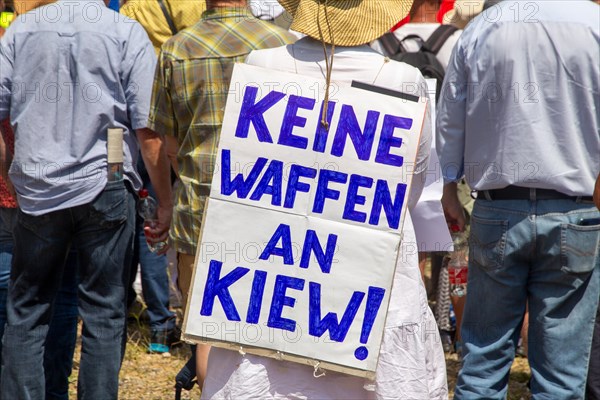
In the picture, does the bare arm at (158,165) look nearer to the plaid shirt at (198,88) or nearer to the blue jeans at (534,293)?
the plaid shirt at (198,88)

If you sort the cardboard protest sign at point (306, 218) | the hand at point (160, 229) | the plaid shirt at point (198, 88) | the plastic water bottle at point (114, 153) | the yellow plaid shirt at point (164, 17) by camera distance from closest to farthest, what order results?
the cardboard protest sign at point (306, 218) → the plaid shirt at point (198, 88) → the plastic water bottle at point (114, 153) → the hand at point (160, 229) → the yellow plaid shirt at point (164, 17)

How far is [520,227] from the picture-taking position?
11.3 feet

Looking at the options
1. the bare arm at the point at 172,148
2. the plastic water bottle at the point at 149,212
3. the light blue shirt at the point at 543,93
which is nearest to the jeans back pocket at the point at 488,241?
the light blue shirt at the point at 543,93

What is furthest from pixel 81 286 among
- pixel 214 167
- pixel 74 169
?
pixel 214 167

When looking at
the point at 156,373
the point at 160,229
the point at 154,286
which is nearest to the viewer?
the point at 160,229

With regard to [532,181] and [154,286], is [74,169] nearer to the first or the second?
[532,181]

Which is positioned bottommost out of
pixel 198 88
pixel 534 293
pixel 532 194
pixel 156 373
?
pixel 156 373

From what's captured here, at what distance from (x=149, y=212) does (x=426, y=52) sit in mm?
1676

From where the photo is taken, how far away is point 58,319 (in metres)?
4.19

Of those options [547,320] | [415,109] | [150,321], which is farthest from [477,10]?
[415,109]

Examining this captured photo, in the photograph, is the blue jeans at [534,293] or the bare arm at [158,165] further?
the bare arm at [158,165]

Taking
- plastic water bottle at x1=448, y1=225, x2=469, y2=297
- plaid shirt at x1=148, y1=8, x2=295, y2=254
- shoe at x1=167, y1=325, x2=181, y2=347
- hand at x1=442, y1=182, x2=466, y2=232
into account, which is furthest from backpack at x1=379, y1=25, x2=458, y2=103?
shoe at x1=167, y1=325, x2=181, y2=347

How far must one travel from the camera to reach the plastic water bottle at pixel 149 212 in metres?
4.12

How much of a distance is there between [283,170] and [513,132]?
1.00 m
